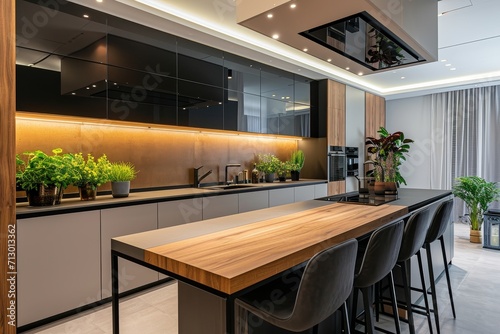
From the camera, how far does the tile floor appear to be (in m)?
2.37

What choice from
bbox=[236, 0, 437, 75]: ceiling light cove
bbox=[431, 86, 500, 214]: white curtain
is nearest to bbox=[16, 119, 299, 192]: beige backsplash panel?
bbox=[236, 0, 437, 75]: ceiling light cove

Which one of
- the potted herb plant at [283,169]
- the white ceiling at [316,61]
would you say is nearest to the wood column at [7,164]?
the white ceiling at [316,61]

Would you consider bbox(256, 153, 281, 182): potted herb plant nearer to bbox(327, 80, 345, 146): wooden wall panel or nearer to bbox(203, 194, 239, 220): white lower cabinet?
bbox(327, 80, 345, 146): wooden wall panel

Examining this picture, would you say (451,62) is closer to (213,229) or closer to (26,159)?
(213,229)

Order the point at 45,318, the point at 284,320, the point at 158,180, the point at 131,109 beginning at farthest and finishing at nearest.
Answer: the point at 158,180 → the point at 131,109 → the point at 45,318 → the point at 284,320

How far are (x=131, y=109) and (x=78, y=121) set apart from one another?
1.69 feet

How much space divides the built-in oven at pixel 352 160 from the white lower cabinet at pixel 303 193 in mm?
1309

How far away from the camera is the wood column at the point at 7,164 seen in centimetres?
117

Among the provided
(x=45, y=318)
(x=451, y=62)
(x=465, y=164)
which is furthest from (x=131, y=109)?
(x=465, y=164)

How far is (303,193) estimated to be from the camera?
497 cm

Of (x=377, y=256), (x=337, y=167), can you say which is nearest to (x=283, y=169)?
(x=337, y=167)

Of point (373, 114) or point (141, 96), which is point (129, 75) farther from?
point (373, 114)

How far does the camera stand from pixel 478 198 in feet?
16.1

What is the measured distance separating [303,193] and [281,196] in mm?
601
